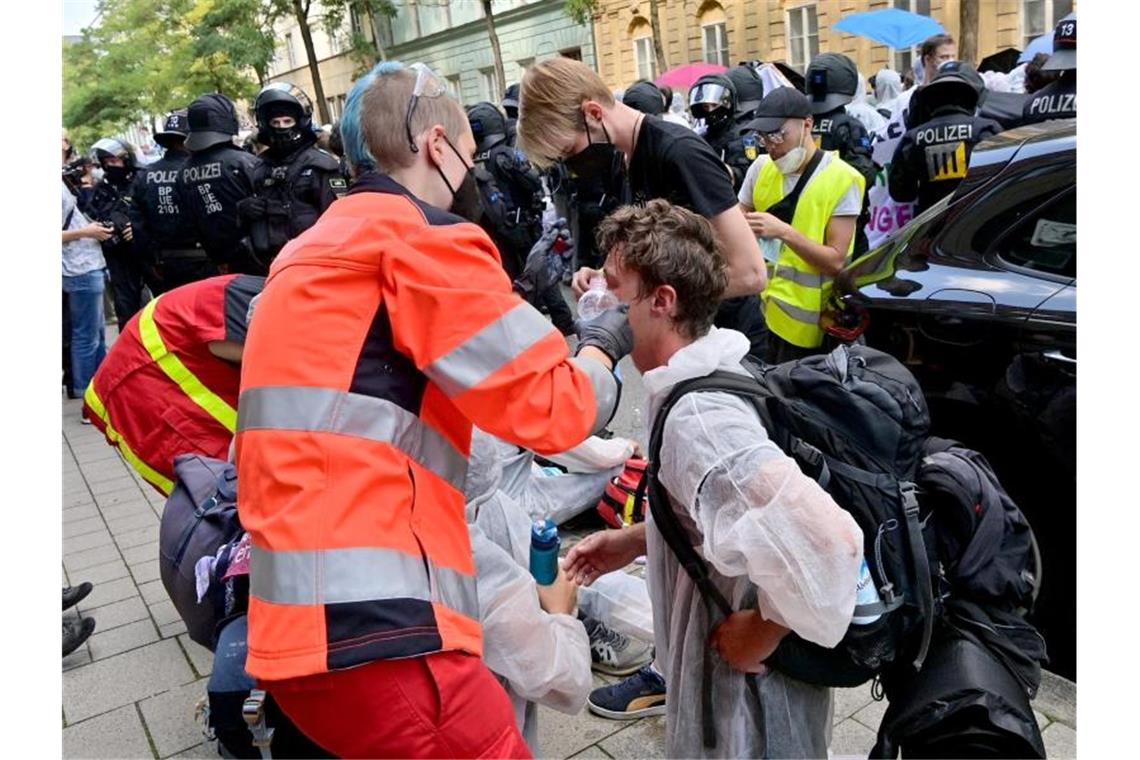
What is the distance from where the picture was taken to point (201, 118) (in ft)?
19.9

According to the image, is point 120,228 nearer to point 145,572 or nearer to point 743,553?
point 145,572

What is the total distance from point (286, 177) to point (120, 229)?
2.42m

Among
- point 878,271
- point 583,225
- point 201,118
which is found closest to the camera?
point 878,271

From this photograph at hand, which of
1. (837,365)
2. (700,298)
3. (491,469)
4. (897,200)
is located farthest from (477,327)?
(897,200)

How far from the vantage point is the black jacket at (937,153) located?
4975 millimetres

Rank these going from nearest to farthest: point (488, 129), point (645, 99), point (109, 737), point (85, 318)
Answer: point (109, 737) < point (85, 318) < point (645, 99) < point (488, 129)

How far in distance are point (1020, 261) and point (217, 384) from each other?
2418 millimetres

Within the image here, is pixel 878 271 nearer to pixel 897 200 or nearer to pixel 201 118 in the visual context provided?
pixel 897 200

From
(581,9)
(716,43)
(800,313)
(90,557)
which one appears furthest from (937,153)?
(581,9)

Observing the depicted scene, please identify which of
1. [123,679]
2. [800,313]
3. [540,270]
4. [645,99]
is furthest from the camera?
[645,99]

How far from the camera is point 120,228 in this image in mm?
7535

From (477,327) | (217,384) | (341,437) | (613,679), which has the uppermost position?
(477,327)

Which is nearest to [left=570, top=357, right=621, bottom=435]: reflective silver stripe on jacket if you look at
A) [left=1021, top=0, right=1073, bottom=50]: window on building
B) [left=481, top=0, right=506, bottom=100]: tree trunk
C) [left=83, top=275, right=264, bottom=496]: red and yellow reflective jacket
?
[left=83, top=275, right=264, bottom=496]: red and yellow reflective jacket

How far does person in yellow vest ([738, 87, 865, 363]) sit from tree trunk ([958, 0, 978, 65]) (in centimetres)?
1386
